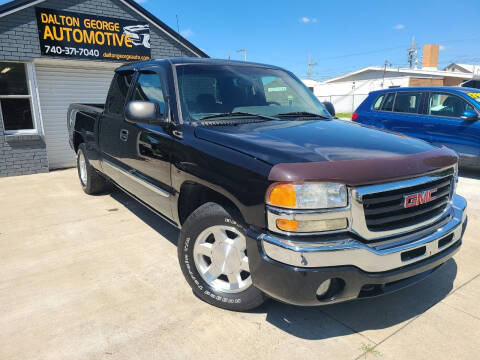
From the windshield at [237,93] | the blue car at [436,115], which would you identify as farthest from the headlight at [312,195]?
the blue car at [436,115]

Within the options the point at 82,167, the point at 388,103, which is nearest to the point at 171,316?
the point at 82,167

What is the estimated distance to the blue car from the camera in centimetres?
665

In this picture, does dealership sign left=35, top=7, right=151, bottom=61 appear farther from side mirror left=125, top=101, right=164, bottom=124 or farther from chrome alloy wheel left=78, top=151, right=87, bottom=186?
side mirror left=125, top=101, right=164, bottom=124

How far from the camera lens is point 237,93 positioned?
3318mm

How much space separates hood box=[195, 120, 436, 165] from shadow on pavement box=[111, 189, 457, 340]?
1.19m

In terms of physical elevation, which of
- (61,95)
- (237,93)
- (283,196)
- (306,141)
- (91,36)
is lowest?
(283,196)

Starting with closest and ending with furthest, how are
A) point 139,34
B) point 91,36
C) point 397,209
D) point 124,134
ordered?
point 397,209
point 124,134
point 91,36
point 139,34

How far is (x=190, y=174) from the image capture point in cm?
271

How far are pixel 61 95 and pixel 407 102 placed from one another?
7.83 m

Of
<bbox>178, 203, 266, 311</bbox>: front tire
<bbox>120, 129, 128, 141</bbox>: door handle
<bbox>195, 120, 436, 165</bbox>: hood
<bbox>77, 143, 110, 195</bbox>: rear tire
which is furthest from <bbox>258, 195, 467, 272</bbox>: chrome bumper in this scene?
<bbox>77, 143, 110, 195</bbox>: rear tire

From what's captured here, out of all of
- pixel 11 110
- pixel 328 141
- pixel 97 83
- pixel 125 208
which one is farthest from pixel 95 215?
pixel 97 83

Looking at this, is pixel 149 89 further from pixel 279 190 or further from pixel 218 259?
pixel 279 190

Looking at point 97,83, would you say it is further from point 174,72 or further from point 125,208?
point 174,72

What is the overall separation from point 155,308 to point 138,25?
806 cm
